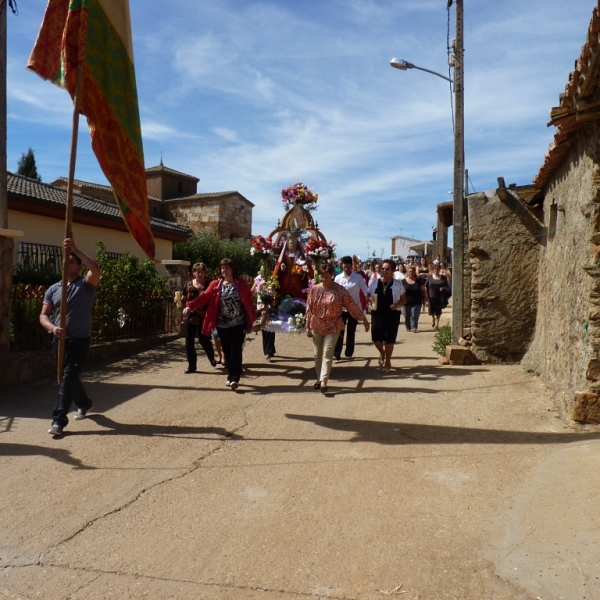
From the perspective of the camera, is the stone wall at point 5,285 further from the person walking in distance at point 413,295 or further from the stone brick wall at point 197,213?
the stone brick wall at point 197,213

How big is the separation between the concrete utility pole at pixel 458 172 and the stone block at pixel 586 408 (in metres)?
4.83

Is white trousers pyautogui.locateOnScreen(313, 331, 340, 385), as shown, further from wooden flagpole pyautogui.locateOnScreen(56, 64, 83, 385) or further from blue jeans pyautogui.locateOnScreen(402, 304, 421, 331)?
blue jeans pyautogui.locateOnScreen(402, 304, 421, 331)

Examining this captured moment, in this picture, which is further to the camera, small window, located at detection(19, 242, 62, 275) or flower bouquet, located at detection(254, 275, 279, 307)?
small window, located at detection(19, 242, 62, 275)

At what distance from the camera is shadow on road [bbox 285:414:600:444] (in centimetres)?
598

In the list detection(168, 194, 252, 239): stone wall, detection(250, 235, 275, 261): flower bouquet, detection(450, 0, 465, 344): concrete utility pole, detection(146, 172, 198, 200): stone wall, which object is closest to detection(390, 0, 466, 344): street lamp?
detection(450, 0, 465, 344): concrete utility pole

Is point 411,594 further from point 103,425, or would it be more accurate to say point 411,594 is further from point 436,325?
point 436,325

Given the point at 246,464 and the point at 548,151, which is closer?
the point at 246,464

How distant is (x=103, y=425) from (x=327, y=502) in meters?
3.11

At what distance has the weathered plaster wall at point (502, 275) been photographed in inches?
372

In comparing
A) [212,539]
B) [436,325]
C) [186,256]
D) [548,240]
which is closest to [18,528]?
[212,539]

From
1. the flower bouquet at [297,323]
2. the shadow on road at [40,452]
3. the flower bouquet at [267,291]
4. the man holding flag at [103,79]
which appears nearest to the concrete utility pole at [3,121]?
the man holding flag at [103,79]

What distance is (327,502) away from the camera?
4.60m

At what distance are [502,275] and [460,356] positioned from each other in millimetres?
1428

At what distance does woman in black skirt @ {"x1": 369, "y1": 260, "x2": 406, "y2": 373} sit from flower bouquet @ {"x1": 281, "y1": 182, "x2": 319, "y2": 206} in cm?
180
